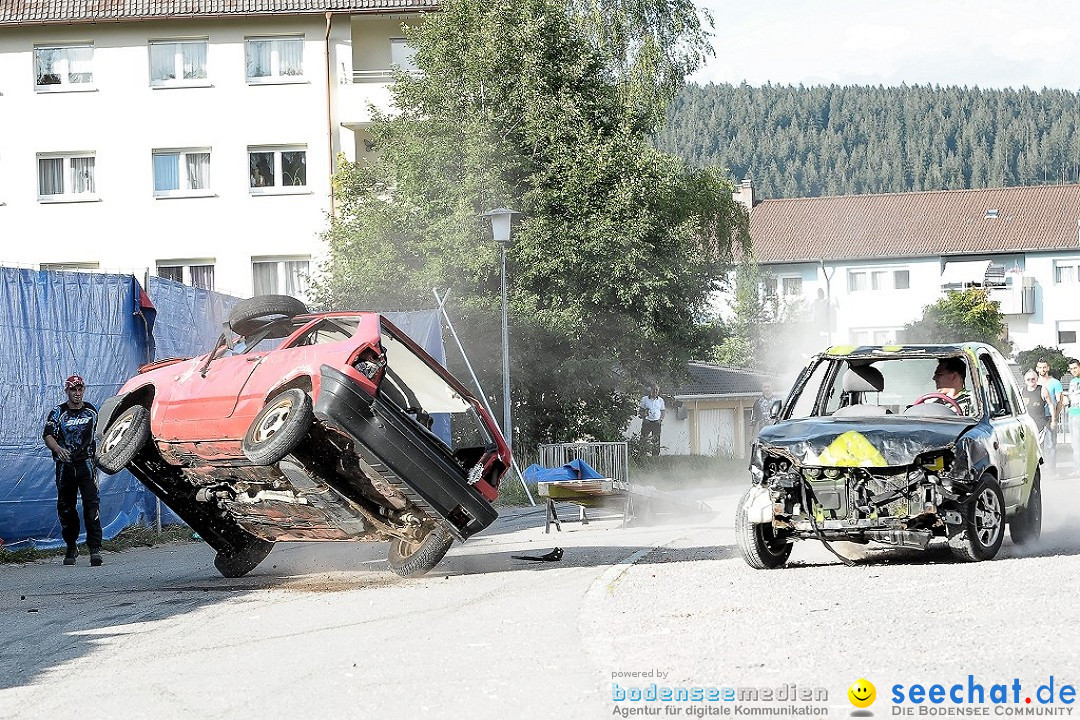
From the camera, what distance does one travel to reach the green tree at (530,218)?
105 feet

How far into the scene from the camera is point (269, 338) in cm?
1146

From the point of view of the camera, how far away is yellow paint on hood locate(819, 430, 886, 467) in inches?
399

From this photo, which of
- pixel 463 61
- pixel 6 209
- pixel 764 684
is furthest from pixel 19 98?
pixel 764 684

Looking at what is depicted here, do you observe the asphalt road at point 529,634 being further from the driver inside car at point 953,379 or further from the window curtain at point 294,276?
the window curtain at point 294,276

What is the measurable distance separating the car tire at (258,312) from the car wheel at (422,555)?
1.99 meters

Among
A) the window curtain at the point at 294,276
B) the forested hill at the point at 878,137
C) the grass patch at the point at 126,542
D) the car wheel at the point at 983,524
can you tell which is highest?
the forested hill at the point at 878,137

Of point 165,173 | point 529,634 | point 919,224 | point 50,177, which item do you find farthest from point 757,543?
point 919,224

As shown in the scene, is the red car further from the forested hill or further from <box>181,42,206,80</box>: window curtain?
the forested hill

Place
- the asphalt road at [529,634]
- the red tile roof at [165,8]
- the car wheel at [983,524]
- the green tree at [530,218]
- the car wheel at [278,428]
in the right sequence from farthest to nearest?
the red tile roof at [165,8] < the green tree at [530,218] < the car wheel at [983,524] < the car wheel at [278,428] < the asphalt road at [529,634]

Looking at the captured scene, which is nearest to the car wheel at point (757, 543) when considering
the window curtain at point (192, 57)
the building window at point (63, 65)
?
the window curtain at point (192, 57)

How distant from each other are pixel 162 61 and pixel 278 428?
3239cm

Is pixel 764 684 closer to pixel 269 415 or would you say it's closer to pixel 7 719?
pixel 7 719

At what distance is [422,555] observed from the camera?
11547 millimetres

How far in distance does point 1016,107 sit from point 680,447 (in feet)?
459
